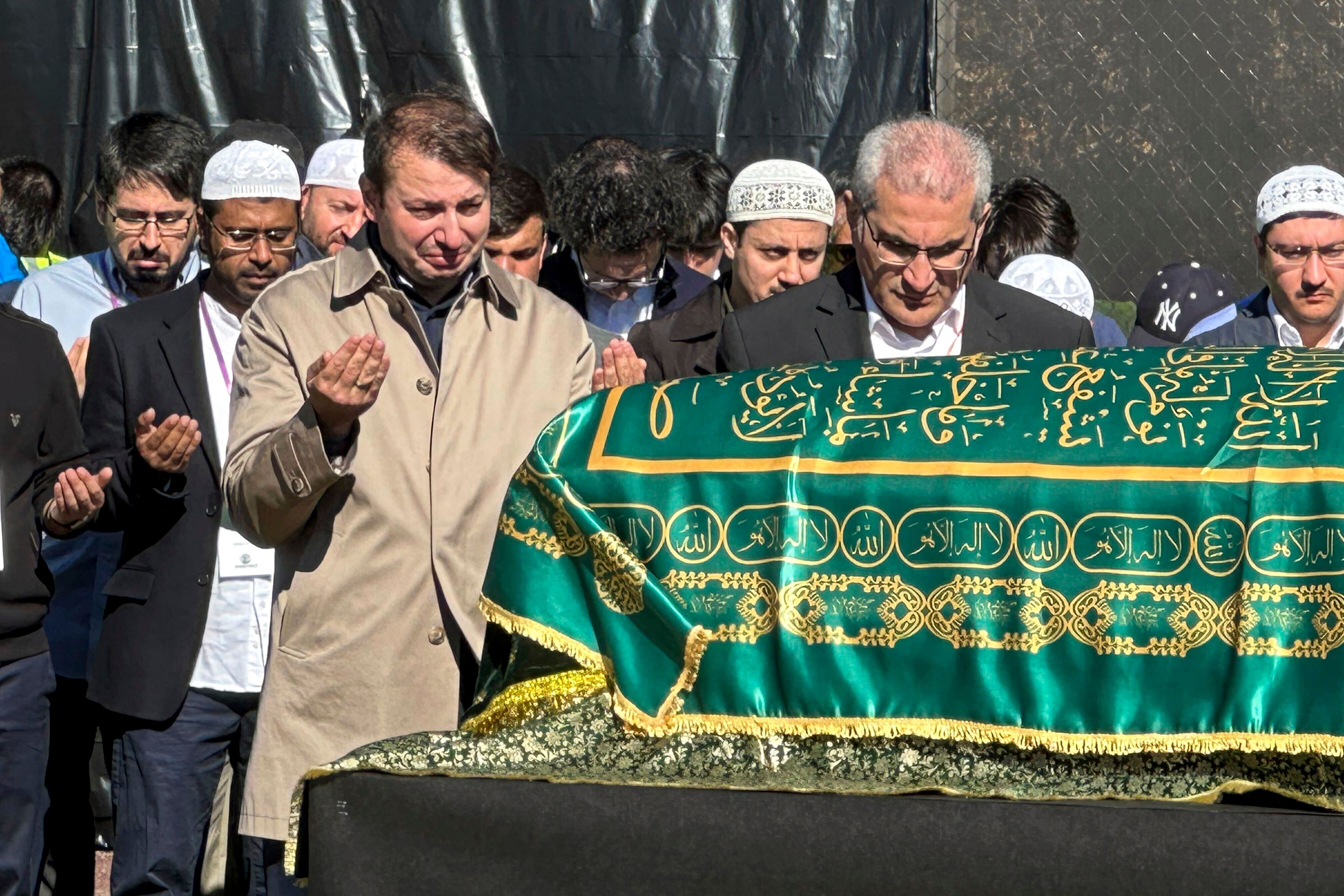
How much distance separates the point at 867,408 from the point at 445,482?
0.84 metres

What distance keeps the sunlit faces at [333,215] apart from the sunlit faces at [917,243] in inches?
92.5

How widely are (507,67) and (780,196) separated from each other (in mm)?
2339

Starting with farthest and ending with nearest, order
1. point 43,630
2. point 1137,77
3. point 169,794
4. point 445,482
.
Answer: point 1137,77 < point 43,630 < point 169,794 < point 445,482

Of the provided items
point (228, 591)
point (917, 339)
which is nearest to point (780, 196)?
point (917, 339)

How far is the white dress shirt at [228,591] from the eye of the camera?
3.84 metres

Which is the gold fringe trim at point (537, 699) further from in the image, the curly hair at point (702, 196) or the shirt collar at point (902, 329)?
the curly hair at point (702, 196)

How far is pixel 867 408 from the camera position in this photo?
110 inches

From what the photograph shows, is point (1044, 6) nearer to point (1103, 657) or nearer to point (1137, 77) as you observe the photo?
point (1137, 77)

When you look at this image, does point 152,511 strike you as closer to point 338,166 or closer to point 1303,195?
point 338,166

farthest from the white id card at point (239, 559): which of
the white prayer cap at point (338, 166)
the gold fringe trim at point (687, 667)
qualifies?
the white prayer cap at point (338, 166)

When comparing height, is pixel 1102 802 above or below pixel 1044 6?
below

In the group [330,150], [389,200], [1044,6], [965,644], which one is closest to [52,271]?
[330,150]

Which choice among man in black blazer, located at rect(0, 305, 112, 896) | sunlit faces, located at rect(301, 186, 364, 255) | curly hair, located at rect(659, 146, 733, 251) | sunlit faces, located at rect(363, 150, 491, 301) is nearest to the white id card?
man in black blazer, located at rect(0, 305, 112, 896)

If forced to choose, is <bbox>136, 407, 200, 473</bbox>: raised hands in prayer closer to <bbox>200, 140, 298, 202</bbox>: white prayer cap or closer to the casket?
<bbox>200, 140, 298, 202</bbox>: white prayer cap
